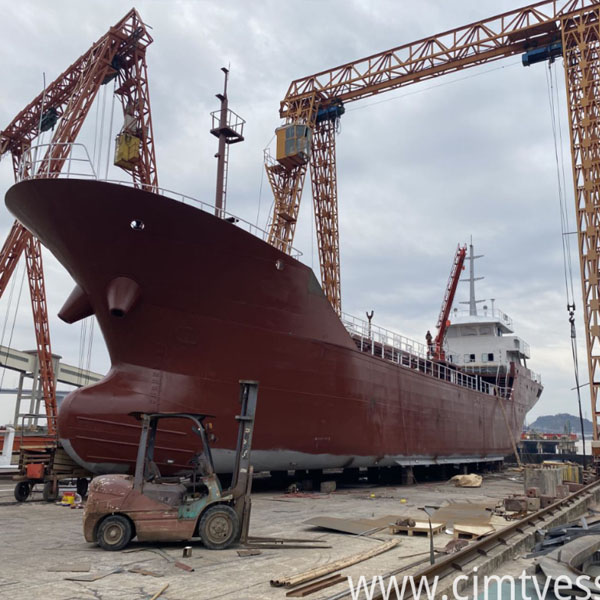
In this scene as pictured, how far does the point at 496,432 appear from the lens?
90.2 feet

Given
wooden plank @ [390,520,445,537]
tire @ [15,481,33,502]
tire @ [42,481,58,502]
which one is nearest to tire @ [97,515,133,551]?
wooden plank @ [390,520,445,537]

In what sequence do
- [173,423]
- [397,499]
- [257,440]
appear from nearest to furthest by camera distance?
[173,423], [257,440], [397,499]

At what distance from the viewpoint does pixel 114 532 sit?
7.02 meters

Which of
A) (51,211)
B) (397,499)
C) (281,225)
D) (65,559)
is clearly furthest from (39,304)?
(65,559)

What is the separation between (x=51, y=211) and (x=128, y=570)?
820 cm

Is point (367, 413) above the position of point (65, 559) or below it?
above

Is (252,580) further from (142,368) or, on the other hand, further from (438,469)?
(438,469)

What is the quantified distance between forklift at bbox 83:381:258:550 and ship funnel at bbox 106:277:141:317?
457 centimetres

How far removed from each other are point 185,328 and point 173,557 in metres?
6.12

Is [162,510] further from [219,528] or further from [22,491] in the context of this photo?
[22,491]

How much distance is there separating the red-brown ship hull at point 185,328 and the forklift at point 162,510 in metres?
4.19

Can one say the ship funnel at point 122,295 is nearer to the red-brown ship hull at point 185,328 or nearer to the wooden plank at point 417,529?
the red-brown ship hull at point 185,328

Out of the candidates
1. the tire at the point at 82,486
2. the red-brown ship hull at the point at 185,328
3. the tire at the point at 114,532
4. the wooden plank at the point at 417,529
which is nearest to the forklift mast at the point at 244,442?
the tire at the point at 114,532

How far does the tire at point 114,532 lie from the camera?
22.9 feet
